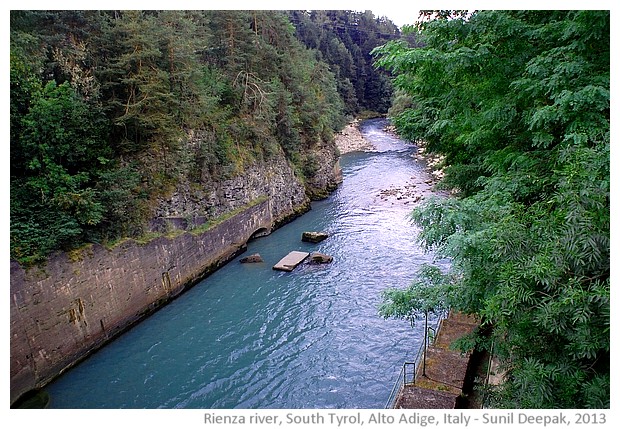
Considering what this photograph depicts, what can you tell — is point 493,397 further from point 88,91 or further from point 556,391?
point 88,91

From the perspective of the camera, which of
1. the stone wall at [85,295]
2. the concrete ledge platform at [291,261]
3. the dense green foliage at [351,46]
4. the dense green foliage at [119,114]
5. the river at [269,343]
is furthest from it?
the dense green foliage at [351,46]

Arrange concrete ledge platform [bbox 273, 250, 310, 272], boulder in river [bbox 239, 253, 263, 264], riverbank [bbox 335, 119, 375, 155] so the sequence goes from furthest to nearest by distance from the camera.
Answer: riverbank [bbox 335, 119, 375, 155] → boulder in river [bbox 239, 253, 263, 264] → concrete ledge platform [bbox 273, 250, 310, 272]

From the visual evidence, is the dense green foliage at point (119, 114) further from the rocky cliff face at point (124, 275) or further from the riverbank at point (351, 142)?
the riverbank at point (351, 142)

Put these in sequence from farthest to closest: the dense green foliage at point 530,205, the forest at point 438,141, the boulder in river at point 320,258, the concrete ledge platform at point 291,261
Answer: the boulder in river at point 320,258
the concrete ledge platform at point 291,261
the forest at point 438,141
the dense green foliage at point 530,205

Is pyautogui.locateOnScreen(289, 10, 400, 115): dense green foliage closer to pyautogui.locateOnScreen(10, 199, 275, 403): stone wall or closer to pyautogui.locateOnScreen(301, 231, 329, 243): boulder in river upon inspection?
pyautogui.locateOnScreen(301, 231, 329, 243): boulder in river

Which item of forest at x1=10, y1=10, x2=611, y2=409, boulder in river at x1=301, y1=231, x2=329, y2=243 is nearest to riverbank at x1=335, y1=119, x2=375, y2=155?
forest at x1=10, y1=10, x2=611, y2=409

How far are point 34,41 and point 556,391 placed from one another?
1632 centimetres

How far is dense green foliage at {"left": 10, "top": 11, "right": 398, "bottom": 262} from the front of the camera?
13336 millimetres

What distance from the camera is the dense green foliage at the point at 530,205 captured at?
16.7ft

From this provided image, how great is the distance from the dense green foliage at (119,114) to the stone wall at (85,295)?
0.70 metres

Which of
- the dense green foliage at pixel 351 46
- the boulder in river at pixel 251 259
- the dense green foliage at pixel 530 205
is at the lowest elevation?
the boulder in river at pixel 251 259

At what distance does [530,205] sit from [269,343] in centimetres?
973

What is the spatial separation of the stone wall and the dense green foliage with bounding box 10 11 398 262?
0.70 m

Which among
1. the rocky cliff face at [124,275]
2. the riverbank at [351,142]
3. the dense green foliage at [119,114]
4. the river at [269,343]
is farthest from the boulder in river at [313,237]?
the riverbank at [351,142]
